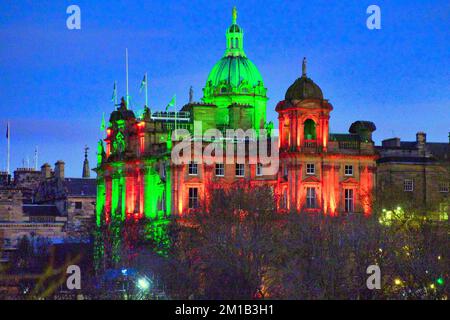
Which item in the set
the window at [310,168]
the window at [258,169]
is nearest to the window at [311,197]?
the window at [310,168]

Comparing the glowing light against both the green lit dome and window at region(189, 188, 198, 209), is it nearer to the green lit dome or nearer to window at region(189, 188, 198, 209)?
window at region(189, 188, 198, 209)

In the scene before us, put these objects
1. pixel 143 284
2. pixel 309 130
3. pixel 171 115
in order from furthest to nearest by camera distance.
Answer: pixel 171 115
pixel 309 130
pixel 143 284

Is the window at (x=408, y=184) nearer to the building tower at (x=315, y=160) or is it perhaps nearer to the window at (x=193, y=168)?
the building tower at (x=315, y=160)

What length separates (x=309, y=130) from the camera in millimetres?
177250

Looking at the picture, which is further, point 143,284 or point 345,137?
point 345,137

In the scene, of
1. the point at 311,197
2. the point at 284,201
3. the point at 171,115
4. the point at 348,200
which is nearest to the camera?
the point at 284,201

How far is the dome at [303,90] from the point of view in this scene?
573 ft

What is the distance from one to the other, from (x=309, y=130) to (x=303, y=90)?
4.93 metres

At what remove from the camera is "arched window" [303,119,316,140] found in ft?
579

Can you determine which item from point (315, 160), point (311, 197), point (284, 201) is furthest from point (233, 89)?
point (284, 201)

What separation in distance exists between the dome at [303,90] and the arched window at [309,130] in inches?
117

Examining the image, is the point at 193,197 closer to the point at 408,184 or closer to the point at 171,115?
the point at 171,115

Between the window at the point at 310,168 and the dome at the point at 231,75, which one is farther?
the dome at the point at 231,75
